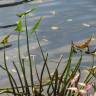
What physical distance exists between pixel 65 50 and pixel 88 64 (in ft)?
2.33

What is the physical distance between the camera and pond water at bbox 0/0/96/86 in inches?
222

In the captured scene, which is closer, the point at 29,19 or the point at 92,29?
the point at 92,29

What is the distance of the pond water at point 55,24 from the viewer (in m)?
5.64

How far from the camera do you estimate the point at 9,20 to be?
6996 millimetres

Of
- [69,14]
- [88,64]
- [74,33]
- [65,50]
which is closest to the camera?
[88,64]

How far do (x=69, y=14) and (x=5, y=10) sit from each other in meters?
1.46

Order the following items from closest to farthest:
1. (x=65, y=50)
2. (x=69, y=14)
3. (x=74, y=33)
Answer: (x=65, y=50) < (x=74, y=33) < (x=69, y=14)

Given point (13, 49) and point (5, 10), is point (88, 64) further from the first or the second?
point (5, 10)

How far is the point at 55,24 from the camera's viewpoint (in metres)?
6.80

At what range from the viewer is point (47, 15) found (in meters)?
7.31

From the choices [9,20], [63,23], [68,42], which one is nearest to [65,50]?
[68,42]

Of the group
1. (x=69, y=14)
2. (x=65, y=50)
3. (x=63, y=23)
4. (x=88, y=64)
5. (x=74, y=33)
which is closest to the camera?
(x=88, y=64)

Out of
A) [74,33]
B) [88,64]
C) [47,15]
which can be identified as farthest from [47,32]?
[88,64]

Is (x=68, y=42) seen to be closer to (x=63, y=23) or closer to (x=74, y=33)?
(x=74, y=33)
